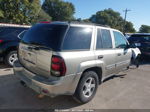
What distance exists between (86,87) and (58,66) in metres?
1.09

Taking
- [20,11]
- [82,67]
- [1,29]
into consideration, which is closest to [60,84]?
[82,67]

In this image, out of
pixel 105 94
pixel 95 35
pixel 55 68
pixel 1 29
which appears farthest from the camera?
pixel 1 29

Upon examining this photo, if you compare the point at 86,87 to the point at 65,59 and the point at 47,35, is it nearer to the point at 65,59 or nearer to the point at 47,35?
the point at 65,59

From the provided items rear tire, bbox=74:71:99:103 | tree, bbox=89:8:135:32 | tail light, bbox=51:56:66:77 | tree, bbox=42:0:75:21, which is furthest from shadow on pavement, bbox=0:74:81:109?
tree, bbox=89:8:135:32

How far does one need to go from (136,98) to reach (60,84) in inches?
92.8

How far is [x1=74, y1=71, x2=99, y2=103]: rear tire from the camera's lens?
304cm

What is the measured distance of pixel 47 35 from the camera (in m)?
2.86

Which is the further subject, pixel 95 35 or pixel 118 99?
pixel 118 99

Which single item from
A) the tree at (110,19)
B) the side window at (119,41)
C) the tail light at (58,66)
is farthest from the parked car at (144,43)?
the tree at (110,19)

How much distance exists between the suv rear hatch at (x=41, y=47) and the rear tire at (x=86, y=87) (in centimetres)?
82

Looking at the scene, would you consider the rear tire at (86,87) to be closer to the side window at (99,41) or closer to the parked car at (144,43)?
the side window at (99,41)

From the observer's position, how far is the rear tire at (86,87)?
3.04 meters

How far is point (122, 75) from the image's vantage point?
5.59 m

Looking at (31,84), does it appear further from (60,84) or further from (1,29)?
(1,29)
